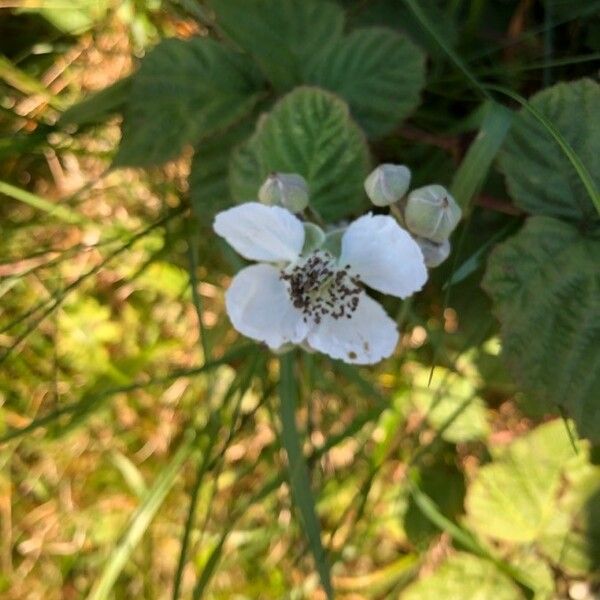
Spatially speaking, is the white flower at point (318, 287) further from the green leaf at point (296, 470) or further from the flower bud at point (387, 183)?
the green leaf at point (296, 470)

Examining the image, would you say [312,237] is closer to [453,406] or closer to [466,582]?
[453,406]

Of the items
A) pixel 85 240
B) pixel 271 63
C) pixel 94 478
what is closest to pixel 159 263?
pixel 85 240

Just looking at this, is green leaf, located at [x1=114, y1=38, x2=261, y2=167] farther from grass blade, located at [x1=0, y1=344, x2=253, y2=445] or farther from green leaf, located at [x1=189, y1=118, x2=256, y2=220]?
grass blade, located at [x1=0, y1=344, x2=253, y2=445]

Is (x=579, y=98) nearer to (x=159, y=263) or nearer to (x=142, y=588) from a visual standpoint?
(x=159, y=263)

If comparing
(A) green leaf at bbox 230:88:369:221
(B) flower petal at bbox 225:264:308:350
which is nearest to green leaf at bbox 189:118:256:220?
(A) green leaf at bbox 230:88:369:221

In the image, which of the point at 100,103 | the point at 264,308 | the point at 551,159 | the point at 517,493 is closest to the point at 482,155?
the point at 551,159

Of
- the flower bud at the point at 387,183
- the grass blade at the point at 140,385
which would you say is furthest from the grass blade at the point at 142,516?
the flower bud at the point at 387,183

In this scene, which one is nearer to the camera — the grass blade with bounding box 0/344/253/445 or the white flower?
the white flower
